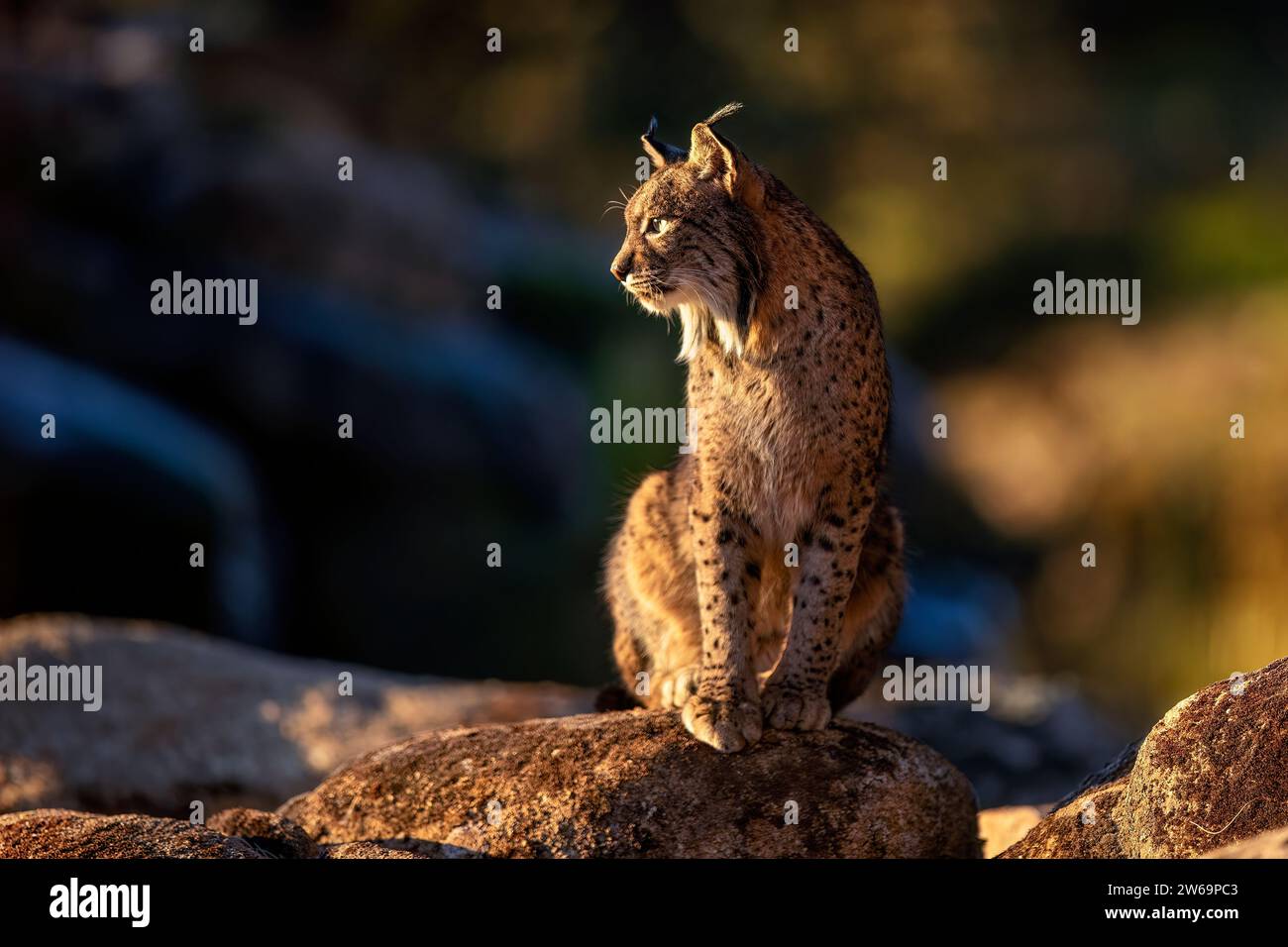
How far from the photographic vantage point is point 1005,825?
630 centimetres

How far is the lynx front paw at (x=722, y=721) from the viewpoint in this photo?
5391 mm

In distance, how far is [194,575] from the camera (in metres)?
13.1

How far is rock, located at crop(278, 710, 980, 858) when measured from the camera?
5.14 meters

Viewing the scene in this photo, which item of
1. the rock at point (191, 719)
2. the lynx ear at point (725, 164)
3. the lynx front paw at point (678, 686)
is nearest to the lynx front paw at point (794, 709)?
the lynx front paw at point (678, 686)

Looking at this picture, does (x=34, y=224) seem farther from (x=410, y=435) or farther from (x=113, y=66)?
(x=410, y=435)

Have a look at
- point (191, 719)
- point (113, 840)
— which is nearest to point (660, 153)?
point (113, 840)

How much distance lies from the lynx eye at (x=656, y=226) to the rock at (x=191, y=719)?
13.4ft

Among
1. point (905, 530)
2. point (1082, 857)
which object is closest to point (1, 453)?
point (905, 530)

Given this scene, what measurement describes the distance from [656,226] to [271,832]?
2.53m

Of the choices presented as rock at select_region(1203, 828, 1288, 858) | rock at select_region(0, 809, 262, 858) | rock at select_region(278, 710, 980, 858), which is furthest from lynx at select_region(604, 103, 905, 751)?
rock at select_region(1203, 828, 1288, 858)

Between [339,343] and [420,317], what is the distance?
996 millimetres

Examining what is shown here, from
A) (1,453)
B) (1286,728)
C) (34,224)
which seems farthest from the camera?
(34,224)

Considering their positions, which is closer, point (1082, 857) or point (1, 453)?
point (1082, 857)

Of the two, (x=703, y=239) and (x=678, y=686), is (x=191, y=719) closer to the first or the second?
(x=678, y=686)
